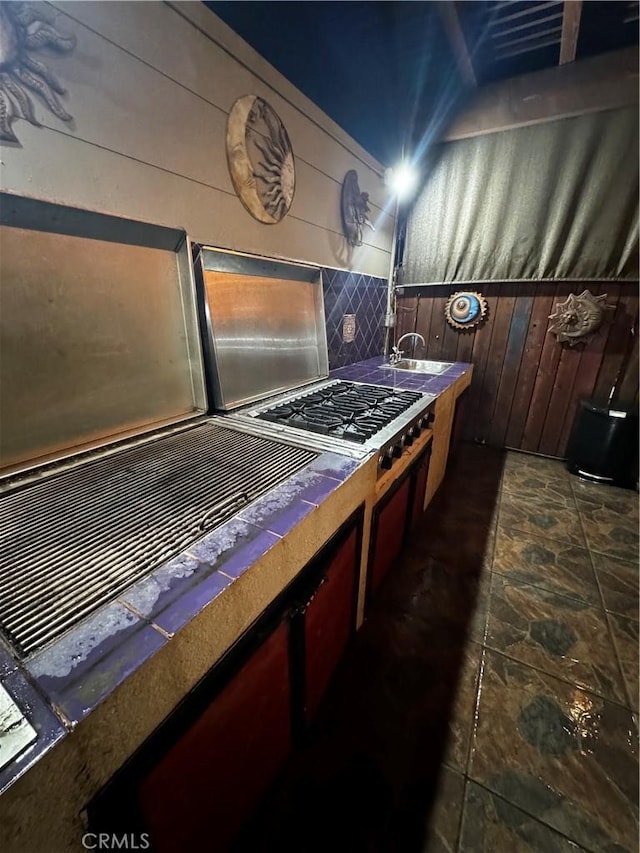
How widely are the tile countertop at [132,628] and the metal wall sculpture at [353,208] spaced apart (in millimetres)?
2174

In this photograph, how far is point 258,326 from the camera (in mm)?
1646

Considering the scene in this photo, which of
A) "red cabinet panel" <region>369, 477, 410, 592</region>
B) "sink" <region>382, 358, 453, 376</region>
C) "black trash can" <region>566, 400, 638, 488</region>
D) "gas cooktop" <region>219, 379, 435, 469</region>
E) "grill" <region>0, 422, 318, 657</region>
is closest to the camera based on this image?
"grill" <region>0, 422, 318, 657</region>

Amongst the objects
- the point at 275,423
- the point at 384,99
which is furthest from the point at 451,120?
the point at 275,423

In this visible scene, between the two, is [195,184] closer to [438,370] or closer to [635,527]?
[438,370]

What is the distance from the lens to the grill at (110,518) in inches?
21.5

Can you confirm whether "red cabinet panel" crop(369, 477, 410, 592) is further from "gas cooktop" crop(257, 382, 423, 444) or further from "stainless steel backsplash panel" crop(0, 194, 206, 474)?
"stainless steel backsplash panel" crop(0, 194, 206, 474)

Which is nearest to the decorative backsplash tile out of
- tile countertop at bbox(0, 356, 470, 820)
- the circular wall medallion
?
the circular wall medallion

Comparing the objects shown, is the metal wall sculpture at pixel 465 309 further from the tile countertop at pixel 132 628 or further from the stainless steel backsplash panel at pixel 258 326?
the tile countertop at pixel 132 628

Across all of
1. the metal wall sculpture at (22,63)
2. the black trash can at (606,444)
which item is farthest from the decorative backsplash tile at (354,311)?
the black trash can at (606,444)

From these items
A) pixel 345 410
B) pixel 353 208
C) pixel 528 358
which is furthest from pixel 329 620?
pixel 528 358

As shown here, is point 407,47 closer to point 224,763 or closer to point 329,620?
point 329,620

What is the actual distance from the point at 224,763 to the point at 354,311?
8.13ft

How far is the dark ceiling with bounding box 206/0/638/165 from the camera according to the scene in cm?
152

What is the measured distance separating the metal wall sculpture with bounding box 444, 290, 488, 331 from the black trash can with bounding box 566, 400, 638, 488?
1.17m
